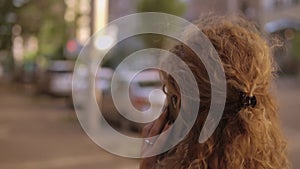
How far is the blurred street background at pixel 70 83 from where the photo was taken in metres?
5.13

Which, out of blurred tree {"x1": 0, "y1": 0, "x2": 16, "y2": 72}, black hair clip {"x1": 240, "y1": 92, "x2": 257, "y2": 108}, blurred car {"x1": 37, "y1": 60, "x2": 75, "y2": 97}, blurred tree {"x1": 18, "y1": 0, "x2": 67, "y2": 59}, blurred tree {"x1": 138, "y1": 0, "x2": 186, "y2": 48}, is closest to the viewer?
black hair clip {"x1": 240, "y1": 92, "x2": 257, "y2": 108}

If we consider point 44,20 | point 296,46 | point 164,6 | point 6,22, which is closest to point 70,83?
point 164,6

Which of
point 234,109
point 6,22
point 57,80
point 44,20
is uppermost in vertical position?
point 44,20

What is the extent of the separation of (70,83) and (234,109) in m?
7.33

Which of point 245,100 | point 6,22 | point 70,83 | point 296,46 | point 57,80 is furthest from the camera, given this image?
point 296,46

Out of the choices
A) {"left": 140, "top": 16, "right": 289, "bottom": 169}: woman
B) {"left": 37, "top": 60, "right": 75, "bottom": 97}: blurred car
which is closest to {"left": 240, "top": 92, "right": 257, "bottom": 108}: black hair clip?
{"left": 140, "top": 16, "right": 289, "bottom": 169}: woman

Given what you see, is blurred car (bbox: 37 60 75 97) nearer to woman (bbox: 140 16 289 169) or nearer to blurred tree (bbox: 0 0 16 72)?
blurred tree (bbox: 0 0 16 72)

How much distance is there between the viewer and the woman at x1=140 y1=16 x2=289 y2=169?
4.47ft

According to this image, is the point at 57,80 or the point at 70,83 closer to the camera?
the point at 70,83

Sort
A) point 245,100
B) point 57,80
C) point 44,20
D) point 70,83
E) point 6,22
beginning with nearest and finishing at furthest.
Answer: point 245,100 → point 70,83 → point 6,22 → point 44,20 → point 57,80

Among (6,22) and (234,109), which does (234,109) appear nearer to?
(234,109)

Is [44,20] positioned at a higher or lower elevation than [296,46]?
higher

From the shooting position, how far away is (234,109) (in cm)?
137

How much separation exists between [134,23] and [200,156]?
71cm
